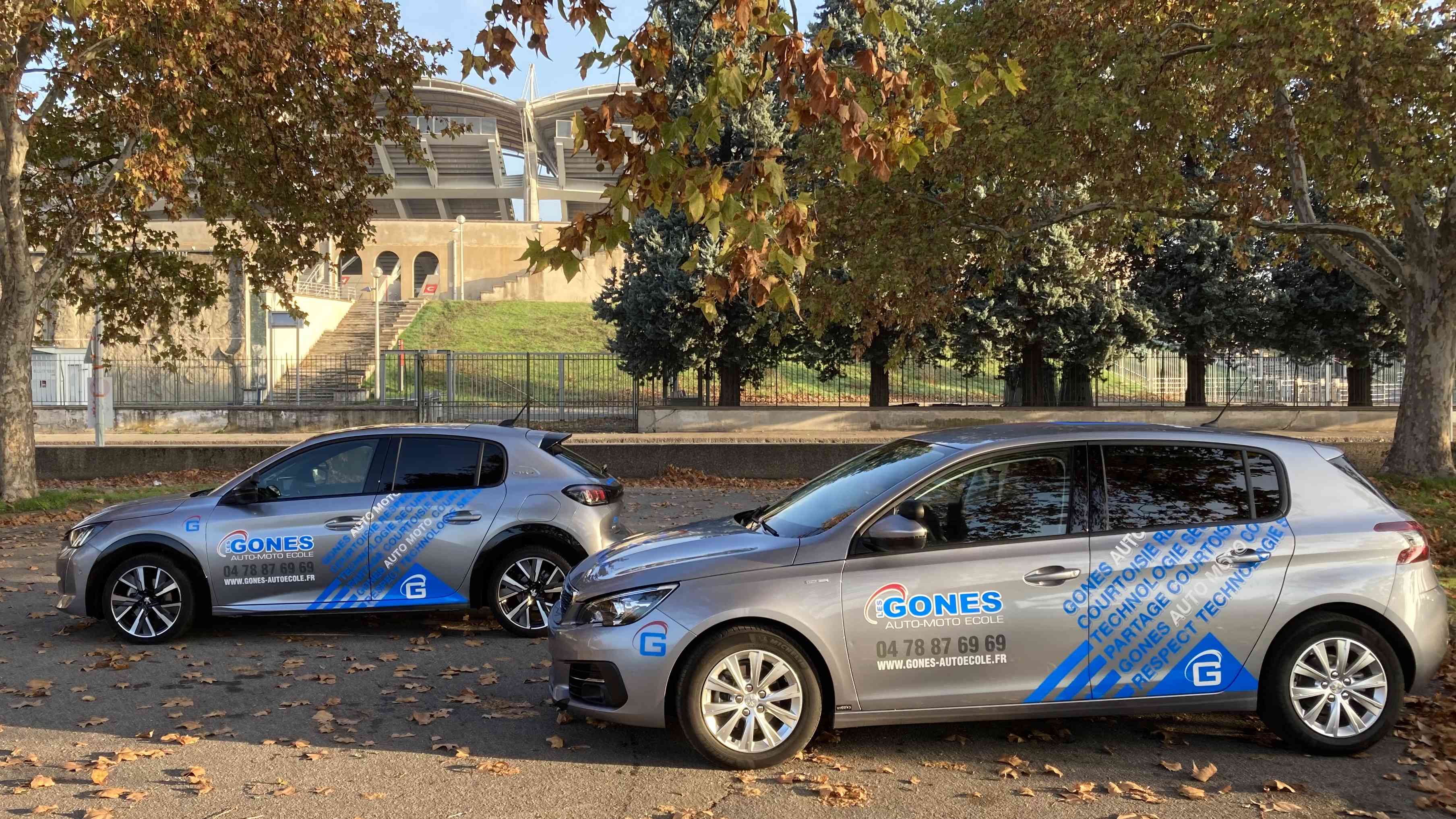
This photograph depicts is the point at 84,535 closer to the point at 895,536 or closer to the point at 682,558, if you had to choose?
the point at 682,558

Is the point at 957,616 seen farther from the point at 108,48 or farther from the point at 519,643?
the point at 108,48

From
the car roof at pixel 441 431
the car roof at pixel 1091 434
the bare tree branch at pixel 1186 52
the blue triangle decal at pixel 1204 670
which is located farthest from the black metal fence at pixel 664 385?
the blue triangle decal at pixel 1204 670

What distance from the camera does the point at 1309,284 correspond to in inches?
1136

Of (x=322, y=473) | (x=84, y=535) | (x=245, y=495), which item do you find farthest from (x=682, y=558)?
(x=84, y=535)

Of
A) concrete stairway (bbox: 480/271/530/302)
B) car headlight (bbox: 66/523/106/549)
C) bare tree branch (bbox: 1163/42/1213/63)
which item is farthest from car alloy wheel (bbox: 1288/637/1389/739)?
concrete stairway (bbox: 480/271/530/302)

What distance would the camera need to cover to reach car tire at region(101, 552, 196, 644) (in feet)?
26.3

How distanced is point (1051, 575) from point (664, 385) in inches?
961

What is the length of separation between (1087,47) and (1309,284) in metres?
16.4

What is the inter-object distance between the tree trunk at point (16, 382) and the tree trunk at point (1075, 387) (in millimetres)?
23298

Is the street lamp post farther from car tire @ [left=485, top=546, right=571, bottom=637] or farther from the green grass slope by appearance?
car tire @ [left=485, top=546, right=571, bottom=637]

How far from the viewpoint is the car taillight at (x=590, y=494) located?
328 inches

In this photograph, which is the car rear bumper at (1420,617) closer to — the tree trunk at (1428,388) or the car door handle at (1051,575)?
the car door handle at (1051,575)

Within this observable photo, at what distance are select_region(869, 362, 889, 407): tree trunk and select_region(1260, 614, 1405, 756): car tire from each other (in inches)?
973

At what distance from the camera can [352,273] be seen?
69.4m
